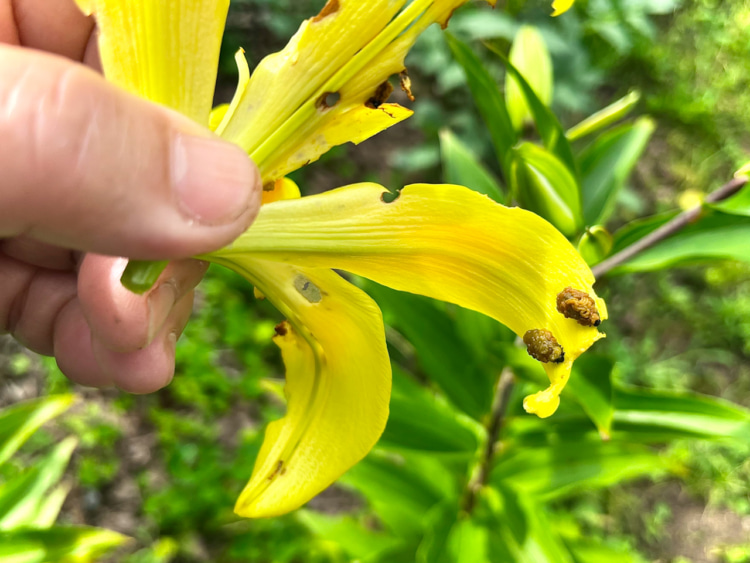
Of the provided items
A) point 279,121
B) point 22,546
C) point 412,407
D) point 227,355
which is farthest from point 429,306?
point 227,355

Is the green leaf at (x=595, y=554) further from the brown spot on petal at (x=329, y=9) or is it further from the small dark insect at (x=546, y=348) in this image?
the brown spot on petal at (x=329, y=9)

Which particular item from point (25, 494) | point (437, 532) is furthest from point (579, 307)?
point (25, 494)

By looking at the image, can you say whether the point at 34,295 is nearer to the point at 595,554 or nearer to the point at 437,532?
the point at 437,532

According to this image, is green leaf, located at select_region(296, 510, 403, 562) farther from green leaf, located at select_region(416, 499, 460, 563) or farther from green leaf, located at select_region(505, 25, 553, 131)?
green leaf, located at select_region(505, 25, 553, 131)

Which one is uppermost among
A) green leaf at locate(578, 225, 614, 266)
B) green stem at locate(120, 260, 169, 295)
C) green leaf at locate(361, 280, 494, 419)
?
green stem at locate(120, 260, 169, 295)

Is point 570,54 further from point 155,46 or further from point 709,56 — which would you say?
point 155,46

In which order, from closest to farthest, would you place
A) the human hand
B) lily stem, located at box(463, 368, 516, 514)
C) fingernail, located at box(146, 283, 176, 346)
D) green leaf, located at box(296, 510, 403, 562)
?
the human hand
fingernail, located at box(146, 283, 176, 346)
lily stem, located at box(463, 368, 516, 514)
green leaf, located at box(296, 510, 403, 562)

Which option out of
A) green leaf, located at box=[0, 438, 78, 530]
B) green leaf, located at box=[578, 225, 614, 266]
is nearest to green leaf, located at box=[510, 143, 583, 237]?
green leaf, located at box=[578, 225, 614, 266]
